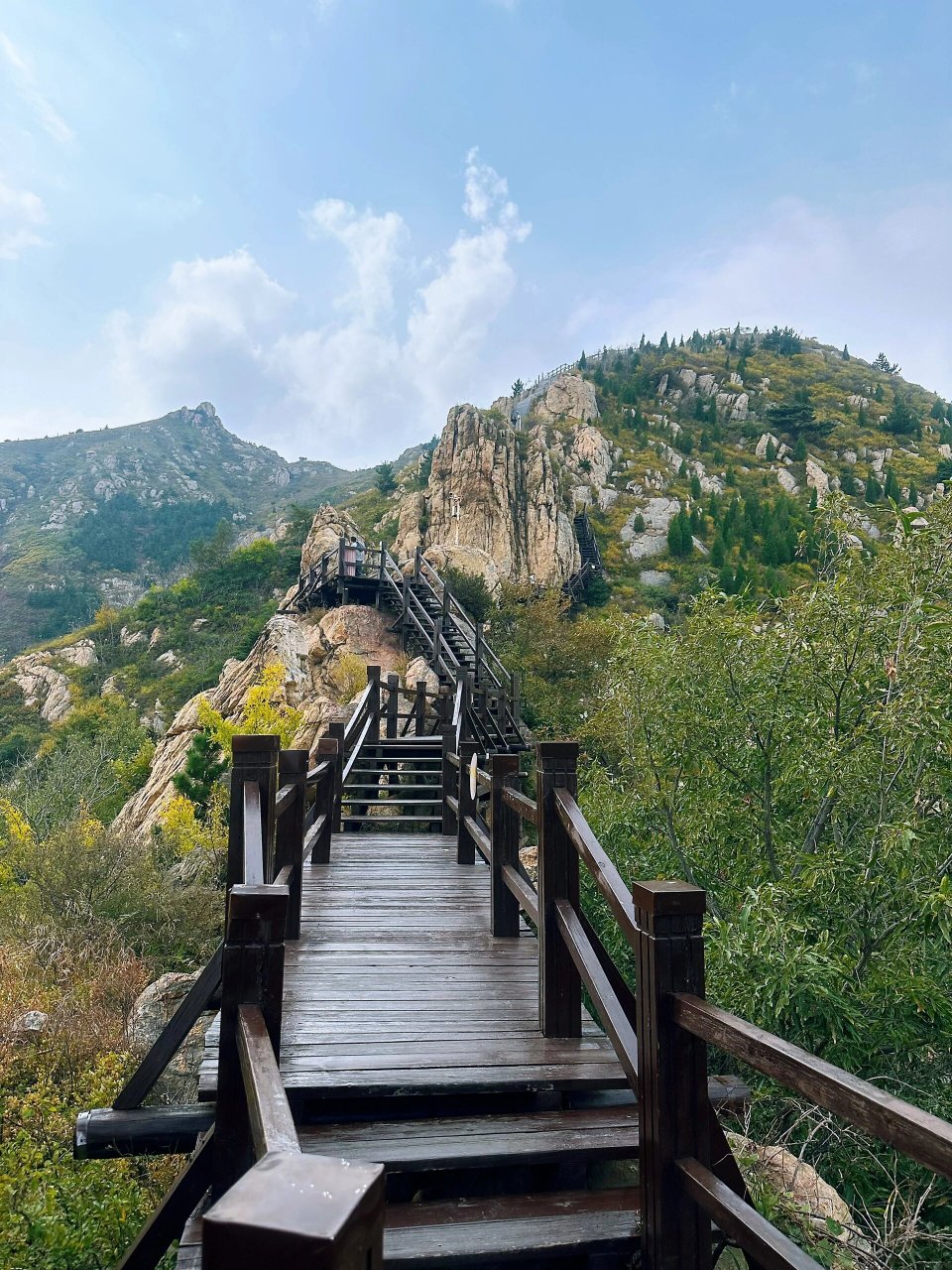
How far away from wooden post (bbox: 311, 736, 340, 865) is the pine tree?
7653mm

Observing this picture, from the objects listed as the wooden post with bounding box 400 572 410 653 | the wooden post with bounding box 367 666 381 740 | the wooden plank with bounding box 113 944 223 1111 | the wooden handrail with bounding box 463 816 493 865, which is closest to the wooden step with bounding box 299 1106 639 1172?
the wooden plank with bounding box 113 944 223 1111

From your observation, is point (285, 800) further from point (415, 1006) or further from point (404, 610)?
point (404, 610)

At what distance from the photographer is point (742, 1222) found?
5.20ft

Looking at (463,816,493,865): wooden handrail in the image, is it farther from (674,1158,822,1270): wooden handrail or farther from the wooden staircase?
(674,1158,822,1270): wooden handrail

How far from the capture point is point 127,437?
116438 millimetres

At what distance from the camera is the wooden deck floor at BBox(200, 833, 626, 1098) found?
105 inches

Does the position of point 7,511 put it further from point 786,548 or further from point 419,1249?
point 419,1249

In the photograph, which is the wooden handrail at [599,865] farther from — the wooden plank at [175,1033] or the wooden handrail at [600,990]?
the wooden plank at [175,1033]

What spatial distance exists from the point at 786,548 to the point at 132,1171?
132ft

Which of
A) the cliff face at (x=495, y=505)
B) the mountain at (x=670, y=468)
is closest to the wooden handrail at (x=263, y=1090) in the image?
the mountain at (x=670, y=468)

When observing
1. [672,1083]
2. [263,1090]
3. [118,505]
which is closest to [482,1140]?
[672,1083]

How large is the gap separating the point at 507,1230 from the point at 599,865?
1095mm

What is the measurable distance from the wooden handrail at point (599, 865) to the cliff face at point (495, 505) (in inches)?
1167

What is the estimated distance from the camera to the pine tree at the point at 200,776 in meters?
13.5
